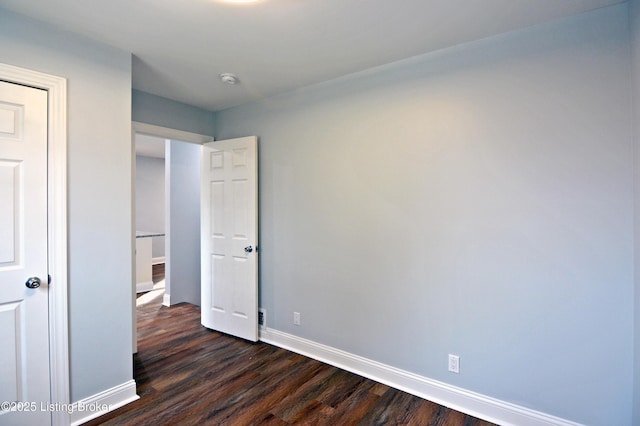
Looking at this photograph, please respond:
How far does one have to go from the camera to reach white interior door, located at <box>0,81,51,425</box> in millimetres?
1771

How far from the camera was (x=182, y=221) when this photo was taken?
4.42 metres

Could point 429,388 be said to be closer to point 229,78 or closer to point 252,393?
point 252,393

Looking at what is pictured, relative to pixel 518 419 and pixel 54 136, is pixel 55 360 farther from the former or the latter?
pixel 518 419

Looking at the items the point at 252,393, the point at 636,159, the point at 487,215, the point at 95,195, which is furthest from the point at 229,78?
the point at 636,159

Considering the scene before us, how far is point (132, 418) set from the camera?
205 centimetres

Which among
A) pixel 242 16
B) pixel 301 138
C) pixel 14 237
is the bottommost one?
pixel 14 237

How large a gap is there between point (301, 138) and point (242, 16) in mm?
1278

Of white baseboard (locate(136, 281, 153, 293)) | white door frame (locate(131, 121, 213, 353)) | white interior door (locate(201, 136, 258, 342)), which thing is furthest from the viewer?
white baseboard (locate(136, 281, 153, 293))

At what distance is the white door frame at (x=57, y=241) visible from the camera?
1909 millimetres

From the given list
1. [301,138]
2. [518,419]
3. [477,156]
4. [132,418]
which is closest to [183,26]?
[301,138]

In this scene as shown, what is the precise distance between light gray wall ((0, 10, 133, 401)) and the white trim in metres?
0.84

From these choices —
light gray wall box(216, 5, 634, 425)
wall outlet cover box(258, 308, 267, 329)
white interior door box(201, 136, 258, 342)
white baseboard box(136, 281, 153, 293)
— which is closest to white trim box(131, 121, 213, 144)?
white interior door box(201, 136, 258, 342)

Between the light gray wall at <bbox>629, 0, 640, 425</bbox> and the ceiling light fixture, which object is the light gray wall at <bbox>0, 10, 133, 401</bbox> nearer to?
the ceiling light fixture

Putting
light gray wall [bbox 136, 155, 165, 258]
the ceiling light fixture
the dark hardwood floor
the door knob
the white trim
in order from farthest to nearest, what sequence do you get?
light gray wall [bbox 136, 155, 165, 258] < the white trim < the ceiling light fixture < the dark hardwood floor < the door knob
